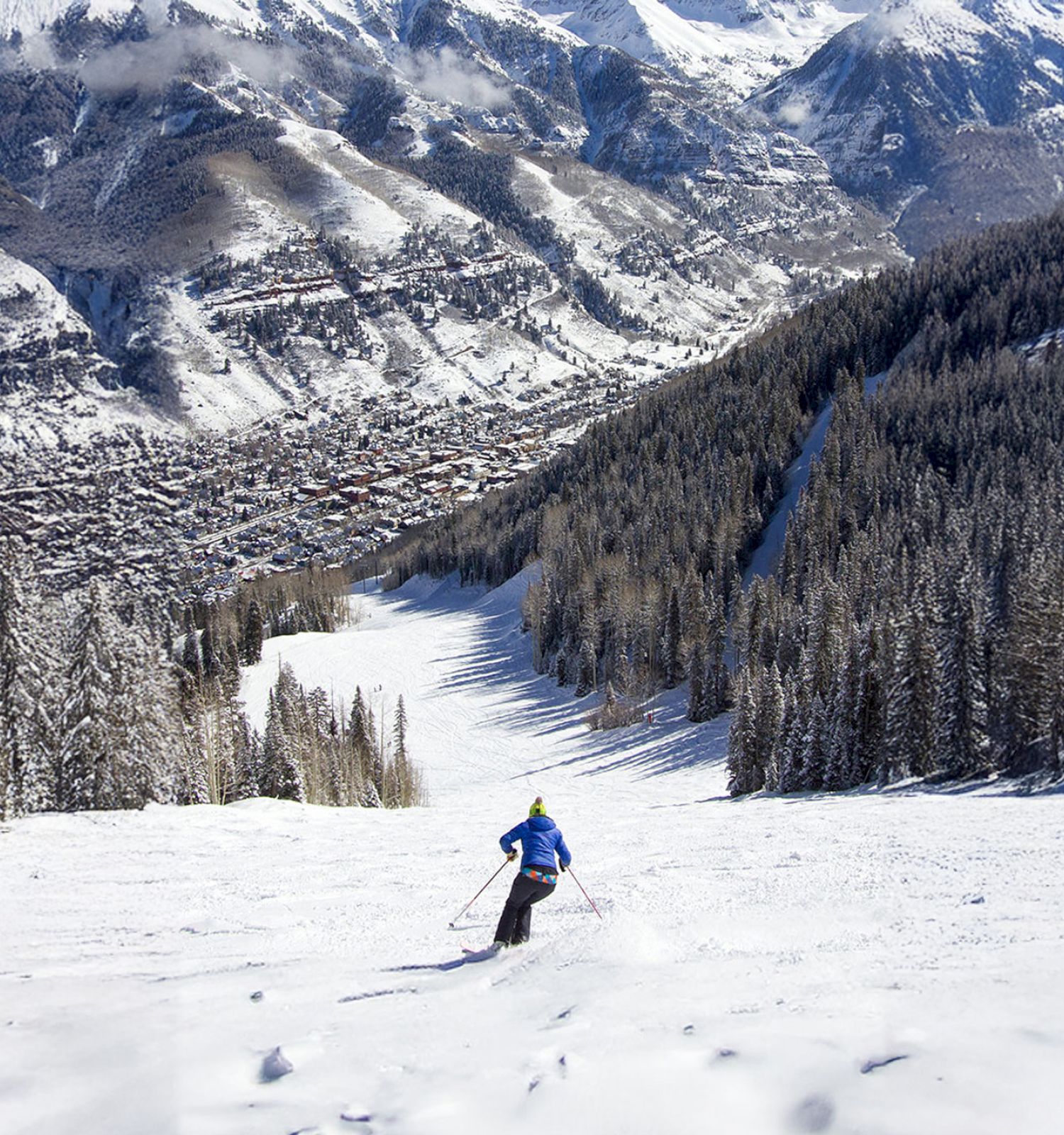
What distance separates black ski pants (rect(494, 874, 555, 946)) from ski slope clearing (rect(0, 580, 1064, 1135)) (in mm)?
578

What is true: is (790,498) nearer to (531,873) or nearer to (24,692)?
(24,692)

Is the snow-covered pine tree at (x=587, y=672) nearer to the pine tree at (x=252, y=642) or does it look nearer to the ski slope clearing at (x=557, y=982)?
the pine tree at (x=252, y=642)

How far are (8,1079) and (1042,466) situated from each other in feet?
375

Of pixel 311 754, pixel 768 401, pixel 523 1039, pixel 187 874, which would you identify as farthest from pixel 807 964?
pixel 768 401

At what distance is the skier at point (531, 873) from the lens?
12.4 m

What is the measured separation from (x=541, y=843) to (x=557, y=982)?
2902 millimetres

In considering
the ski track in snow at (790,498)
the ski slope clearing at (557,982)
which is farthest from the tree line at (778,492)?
the ski slope clearing at (557,982)

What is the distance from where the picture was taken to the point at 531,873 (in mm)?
12625

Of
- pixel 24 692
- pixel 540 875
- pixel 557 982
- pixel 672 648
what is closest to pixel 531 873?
pixel 540 875

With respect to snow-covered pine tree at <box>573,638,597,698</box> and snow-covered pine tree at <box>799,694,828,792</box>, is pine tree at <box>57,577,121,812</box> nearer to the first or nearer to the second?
snow-covered pine tree at <box>799,694,828,792</box>

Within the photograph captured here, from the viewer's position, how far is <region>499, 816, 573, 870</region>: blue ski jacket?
12.8 meters

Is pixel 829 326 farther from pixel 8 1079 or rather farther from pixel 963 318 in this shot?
pixel 8 1079

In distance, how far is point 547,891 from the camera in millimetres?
12562

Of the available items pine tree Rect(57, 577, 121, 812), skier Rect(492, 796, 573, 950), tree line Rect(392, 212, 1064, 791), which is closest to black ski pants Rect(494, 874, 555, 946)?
skier Rect(492, 796, 573, 950)
